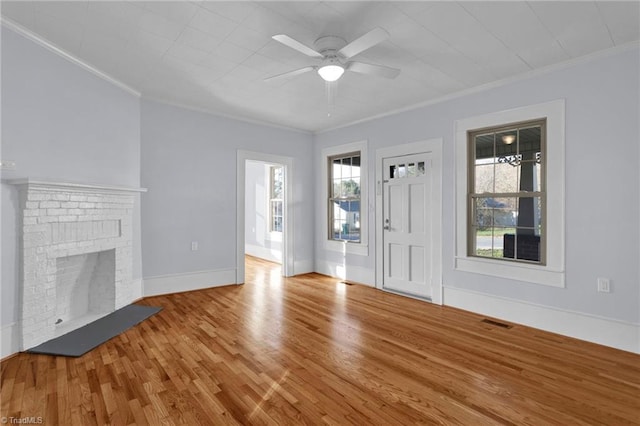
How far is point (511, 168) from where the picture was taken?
3.77m

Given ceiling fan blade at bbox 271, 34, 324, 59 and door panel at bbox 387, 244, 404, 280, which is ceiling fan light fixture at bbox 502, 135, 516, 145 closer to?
door panel at bbox 387, 244, 404, 280

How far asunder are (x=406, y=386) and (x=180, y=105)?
15.0 feet

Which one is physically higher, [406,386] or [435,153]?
[435,153]

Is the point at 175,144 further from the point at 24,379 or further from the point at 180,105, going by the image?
the point at 24,379

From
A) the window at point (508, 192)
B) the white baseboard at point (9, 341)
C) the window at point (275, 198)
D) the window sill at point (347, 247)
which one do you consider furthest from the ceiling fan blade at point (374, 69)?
the window at point (275, 198)

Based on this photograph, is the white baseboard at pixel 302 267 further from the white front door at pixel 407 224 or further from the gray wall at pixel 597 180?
the gray wall at pixel 597 180

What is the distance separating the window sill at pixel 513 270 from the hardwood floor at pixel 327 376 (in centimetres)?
57

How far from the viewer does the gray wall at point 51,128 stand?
2.74 m

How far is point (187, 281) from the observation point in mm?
4828

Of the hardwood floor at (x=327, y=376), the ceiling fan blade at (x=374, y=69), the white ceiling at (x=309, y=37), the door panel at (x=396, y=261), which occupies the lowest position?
the hardwood floor at (x=327, y=376)

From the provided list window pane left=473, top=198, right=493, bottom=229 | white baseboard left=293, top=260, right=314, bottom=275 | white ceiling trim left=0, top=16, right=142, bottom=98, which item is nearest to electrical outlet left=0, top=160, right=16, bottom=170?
white ceiling trim left=0, top=16, right=142, bottom=98

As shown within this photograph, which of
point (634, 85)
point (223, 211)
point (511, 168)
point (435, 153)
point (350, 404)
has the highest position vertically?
point (634, 85)

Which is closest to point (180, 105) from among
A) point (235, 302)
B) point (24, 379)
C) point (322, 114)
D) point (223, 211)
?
point (223, 211)

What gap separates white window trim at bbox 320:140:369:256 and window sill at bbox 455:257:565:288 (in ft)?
5.47
